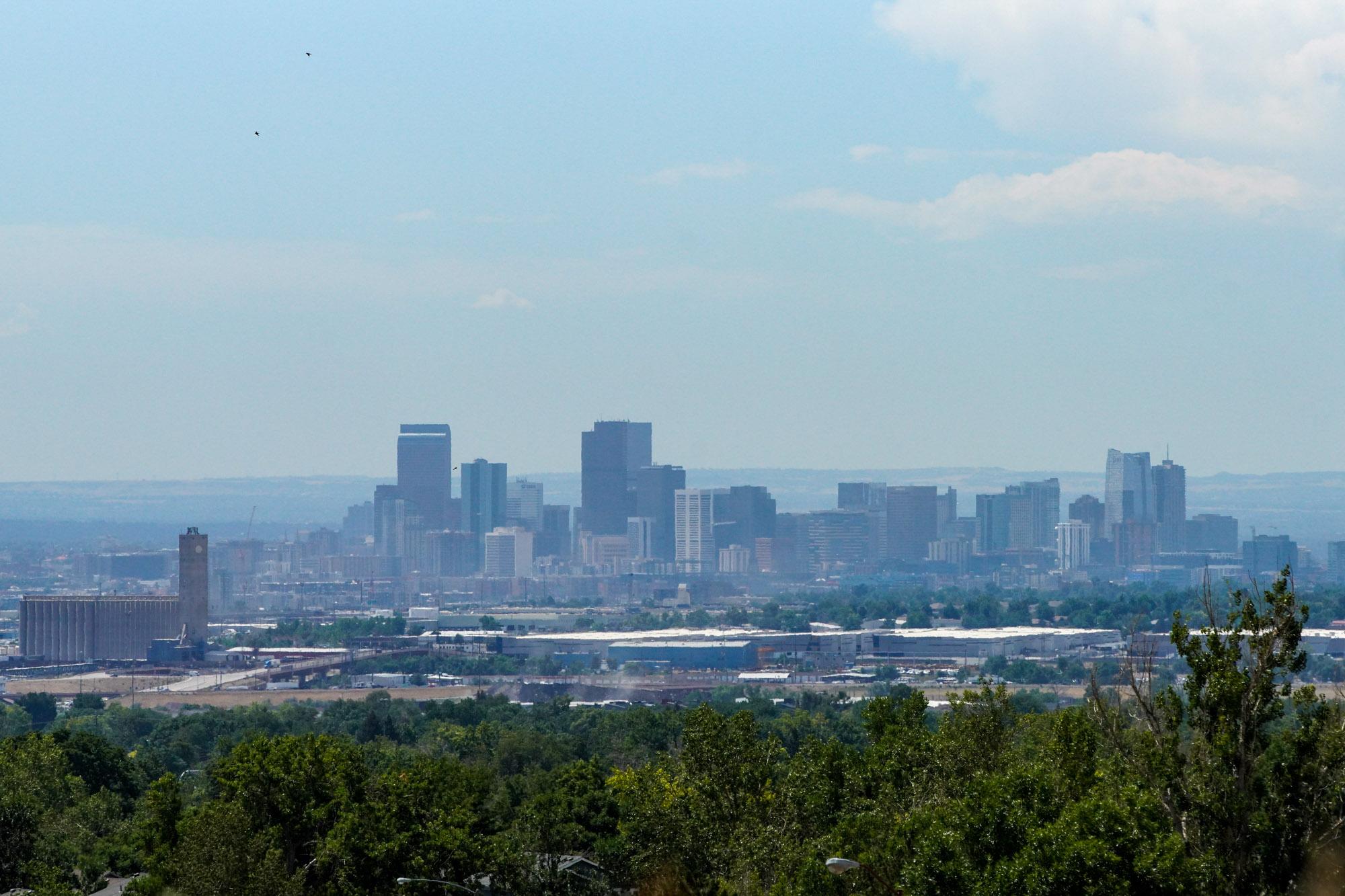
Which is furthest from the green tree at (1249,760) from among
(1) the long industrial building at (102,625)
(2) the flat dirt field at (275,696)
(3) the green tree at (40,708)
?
(1) the long industrial building at (102,625)

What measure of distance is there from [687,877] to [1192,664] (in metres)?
12.0

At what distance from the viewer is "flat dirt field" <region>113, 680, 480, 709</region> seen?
126863 mm

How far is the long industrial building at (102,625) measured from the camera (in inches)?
7131

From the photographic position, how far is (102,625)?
18288cm

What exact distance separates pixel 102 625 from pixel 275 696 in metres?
54.9

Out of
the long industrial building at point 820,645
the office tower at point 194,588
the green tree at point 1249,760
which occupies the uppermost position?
the green tree at point 1249,760

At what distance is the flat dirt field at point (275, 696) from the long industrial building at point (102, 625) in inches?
1670

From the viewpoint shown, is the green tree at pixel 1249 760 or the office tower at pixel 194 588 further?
the office tower at pixel 194 588

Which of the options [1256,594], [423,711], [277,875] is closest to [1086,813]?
[1256,594]

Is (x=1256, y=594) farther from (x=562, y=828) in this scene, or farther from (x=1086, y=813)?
(x=562, y=828)

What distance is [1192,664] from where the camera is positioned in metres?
24.6

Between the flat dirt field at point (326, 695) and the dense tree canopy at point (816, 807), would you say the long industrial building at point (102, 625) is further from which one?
the dense tree canopy at point (816, 807)

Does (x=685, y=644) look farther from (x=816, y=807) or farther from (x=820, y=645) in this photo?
(x=816, y=807)

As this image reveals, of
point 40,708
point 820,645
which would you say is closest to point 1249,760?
point 40,708
